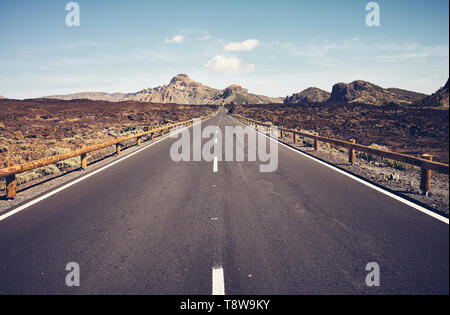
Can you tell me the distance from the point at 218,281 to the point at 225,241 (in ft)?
3.13

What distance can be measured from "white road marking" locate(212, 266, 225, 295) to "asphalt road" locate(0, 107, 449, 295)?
0.03 metres

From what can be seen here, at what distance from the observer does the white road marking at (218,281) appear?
270 cm

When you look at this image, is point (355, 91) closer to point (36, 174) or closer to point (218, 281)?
point (36, 174)

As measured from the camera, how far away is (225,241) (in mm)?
3779

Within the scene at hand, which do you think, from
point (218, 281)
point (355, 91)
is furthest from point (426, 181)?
point (355, 91)

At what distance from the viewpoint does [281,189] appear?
6379 mm

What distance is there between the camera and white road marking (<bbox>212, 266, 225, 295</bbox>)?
2.70 m

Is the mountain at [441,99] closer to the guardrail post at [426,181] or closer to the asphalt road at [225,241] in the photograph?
the guardrail post at [426,181]

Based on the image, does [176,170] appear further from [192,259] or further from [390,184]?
[390,184]

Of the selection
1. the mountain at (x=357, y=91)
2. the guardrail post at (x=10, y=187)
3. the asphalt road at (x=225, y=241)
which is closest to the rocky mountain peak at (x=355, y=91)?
the mountain at (x=357, y=91)

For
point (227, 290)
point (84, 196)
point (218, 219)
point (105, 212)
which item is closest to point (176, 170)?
point (84, 196)

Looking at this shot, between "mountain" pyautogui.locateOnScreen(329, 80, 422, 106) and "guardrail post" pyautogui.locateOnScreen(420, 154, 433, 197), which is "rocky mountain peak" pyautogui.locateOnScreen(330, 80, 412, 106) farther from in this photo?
"guardrail post" pyautogui.locateOnScreen(420, 154, 433, 197)

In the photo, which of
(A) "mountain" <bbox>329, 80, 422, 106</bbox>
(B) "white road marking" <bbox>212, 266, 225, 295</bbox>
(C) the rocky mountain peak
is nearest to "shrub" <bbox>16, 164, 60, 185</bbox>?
(B) "white road marking" <bbox>212, 266, 225, 295</bbox>
